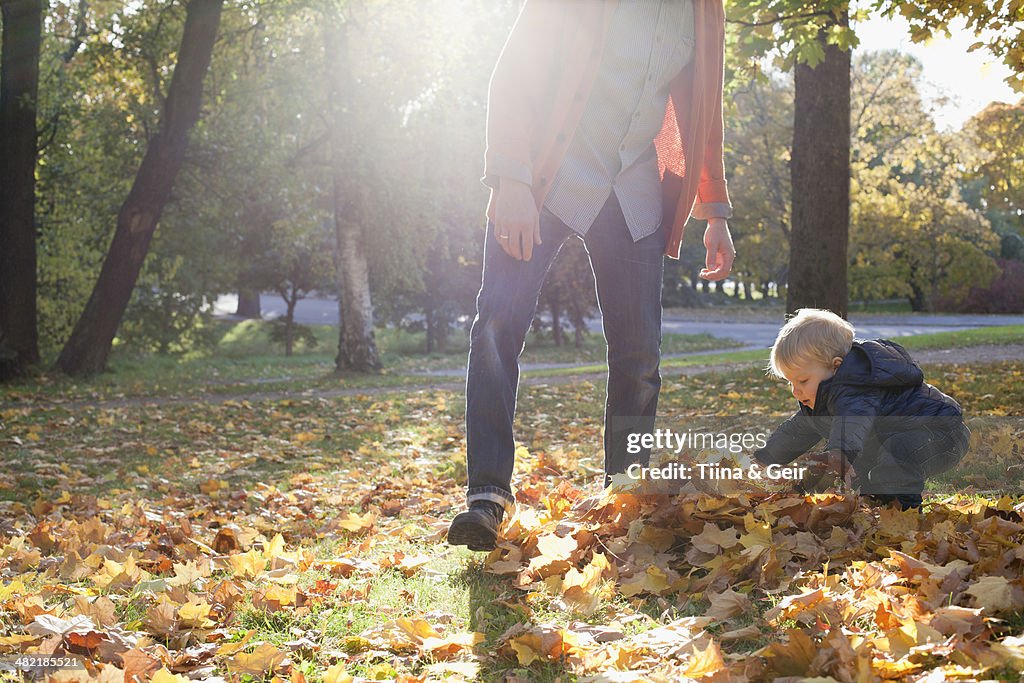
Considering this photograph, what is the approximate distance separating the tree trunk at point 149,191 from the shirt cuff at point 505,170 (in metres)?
11.3

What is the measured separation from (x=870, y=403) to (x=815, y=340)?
A: 290 millimetres

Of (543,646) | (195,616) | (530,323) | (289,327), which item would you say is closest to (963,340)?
(530,323)

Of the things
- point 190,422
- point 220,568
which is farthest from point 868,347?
point 190,422

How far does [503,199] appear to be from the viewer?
2.98 m

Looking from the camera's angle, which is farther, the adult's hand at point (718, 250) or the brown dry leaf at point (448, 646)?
the adult's hand at point (718, 250)

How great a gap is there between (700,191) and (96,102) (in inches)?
677

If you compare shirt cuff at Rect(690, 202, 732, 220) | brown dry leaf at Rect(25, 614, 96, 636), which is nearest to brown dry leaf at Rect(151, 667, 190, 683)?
brown dry leaf at Rect(25, 614, 96, 636)

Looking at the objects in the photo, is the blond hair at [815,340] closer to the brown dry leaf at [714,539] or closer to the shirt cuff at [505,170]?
the brown dry leaf at [714,539]

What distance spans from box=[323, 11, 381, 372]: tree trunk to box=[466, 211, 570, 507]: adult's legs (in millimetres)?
12585

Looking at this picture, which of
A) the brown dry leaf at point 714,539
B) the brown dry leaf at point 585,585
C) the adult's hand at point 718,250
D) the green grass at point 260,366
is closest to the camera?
the brown dry leaf at point 585,585

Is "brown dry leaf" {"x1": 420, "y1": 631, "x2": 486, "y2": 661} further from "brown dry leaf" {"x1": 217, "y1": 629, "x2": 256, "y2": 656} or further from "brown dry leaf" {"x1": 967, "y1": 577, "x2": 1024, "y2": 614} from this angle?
"brown dry leaf" {"x1": 967, "y1": 577, "x2": 1024, "y2": 614}

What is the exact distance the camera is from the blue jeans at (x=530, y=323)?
3.07 meters

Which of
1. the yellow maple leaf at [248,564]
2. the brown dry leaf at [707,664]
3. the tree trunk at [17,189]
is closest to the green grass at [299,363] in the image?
the tree trunk at [17,189]

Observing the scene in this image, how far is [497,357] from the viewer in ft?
10.2
